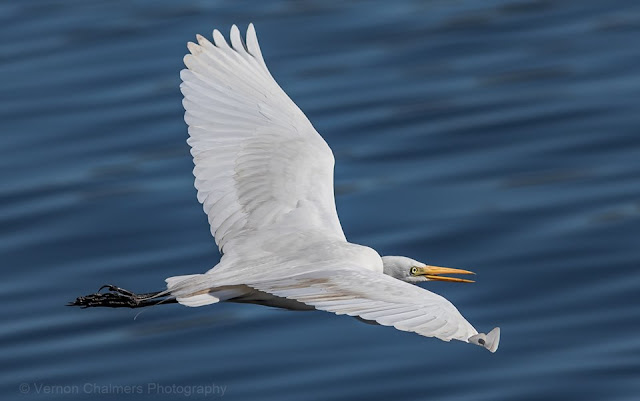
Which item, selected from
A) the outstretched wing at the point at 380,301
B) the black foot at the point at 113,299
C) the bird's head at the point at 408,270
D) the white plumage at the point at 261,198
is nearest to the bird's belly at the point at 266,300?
the white plumage at the point at 261,198

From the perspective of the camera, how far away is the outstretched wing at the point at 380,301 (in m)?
6.92

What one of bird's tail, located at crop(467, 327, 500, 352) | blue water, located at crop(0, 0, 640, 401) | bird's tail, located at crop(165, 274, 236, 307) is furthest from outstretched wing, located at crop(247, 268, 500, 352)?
blue water, located at crop(0, 0, 640, 401)

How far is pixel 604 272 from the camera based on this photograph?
38.2ft

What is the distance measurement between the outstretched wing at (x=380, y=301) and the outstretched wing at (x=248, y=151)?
1.07m

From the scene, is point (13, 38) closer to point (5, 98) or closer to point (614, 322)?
point (5, 98)

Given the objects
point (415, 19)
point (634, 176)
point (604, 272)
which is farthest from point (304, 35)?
point (604, 272)

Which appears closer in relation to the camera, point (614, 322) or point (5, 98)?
point (614, 322)

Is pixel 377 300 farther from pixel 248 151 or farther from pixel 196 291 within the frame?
pixel 248 151

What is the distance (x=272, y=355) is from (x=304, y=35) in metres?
6.74

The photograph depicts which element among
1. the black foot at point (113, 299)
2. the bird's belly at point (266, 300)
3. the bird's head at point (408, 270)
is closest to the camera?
the bird's belly at point (266, 300)

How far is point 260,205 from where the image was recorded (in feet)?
29.6

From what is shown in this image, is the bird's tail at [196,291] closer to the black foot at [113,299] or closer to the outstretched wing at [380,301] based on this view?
the outstretched wing at [380,301]

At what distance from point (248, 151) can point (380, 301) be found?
91.6 inches

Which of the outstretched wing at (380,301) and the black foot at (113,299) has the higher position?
the black foot at (113,299)
